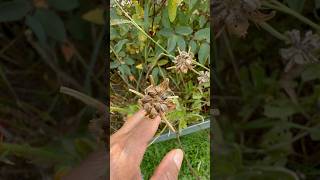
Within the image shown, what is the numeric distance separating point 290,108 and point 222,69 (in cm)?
13

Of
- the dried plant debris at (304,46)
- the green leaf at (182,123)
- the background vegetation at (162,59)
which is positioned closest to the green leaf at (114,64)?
the background vegetation at (162,59)

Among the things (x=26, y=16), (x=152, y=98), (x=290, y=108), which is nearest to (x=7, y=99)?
(x=26, y=16)

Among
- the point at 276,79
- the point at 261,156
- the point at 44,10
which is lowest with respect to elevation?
the point at 261,156

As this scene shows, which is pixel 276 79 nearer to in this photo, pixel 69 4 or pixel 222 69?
pixel 222 69

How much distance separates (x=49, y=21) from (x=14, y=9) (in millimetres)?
52

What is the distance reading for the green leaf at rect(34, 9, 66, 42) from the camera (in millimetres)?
1021

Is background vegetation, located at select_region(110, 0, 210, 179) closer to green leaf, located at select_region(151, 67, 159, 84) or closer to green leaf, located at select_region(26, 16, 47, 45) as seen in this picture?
green leaf, located at select_region(151, 67, 159, 84)

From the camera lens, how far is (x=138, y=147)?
0.85 m

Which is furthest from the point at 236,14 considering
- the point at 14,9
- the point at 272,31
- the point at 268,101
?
the point at 14,9

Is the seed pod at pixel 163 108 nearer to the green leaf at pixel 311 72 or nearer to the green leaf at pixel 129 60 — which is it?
the green leaf at pixel 129 60

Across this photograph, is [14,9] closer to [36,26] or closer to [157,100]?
[36,26]

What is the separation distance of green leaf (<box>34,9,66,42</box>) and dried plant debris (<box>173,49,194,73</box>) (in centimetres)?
25

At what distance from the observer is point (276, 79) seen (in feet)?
3.66

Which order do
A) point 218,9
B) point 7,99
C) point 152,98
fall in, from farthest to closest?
point 7,99 → point 218,9 → point 152,98
